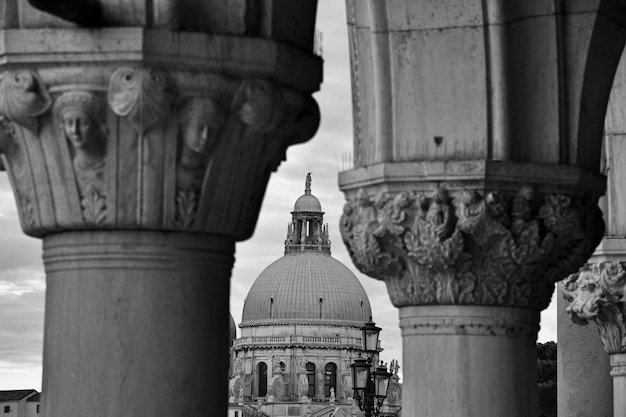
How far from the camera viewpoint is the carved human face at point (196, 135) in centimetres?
682

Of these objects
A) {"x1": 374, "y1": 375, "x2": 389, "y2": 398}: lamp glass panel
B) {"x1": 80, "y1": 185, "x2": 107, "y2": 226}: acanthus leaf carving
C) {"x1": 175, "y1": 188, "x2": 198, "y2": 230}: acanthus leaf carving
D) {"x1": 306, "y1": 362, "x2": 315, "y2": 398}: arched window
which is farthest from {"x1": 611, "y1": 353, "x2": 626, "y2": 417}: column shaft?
{"x1": 306, "y1": 362, "x2": 315, "y2": 398}: arched window

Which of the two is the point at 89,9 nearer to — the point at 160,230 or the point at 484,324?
the point at 160,230

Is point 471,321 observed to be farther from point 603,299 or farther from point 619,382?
point 619,382

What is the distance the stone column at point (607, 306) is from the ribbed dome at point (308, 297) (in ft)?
505

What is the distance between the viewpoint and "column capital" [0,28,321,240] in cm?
669

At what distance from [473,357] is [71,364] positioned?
392 centimetres

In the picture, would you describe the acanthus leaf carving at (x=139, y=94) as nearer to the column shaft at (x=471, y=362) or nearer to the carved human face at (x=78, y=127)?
the carved human face at (x=78, y=127)

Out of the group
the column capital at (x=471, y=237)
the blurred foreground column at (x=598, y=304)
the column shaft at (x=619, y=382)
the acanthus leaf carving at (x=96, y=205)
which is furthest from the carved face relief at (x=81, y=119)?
the column shaft at (x=619, y=382)

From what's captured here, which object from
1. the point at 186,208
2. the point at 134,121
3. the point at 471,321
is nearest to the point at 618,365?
the point at 471,321

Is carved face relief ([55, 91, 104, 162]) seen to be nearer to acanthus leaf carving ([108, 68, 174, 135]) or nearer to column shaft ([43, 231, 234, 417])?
acanthus leaf carving ([108, 68, 174, 135])

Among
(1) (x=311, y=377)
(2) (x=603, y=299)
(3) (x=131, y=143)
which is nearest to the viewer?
(3) (x=131, y=143)

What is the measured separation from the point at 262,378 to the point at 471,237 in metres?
166

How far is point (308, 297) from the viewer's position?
17000cm

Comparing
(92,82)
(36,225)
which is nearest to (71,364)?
(36,225)
